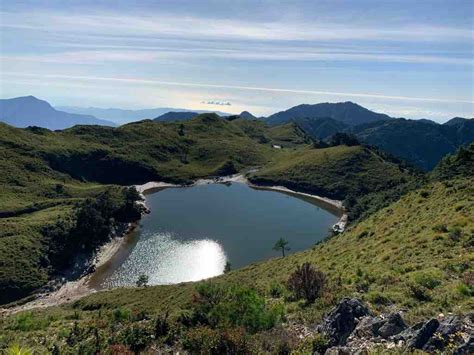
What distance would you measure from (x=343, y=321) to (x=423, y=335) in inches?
124

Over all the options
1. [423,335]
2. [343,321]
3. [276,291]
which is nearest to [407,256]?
[276,291]

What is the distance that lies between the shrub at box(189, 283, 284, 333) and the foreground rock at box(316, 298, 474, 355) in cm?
236

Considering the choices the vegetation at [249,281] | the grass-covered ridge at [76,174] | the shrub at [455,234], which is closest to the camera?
the vegetation at [249,281]

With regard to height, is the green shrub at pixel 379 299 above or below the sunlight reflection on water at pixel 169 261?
above

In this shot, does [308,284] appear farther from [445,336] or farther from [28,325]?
[28,325]

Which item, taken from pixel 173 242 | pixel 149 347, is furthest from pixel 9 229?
pixel 149 347

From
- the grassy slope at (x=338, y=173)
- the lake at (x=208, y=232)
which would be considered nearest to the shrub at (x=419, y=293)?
the lake at (x=208, y=232)

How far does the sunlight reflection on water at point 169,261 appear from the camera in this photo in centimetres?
8175

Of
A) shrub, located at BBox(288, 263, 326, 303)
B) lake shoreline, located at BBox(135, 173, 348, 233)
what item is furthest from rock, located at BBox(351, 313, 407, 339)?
lake shoreline, located at BBox(135, 173, 348, 233)

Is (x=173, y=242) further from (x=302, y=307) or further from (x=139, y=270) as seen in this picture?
(x=302, y=307)

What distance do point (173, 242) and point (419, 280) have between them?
8736cm

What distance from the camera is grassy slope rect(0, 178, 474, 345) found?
1748 centimetres

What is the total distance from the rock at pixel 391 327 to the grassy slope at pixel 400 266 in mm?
1992

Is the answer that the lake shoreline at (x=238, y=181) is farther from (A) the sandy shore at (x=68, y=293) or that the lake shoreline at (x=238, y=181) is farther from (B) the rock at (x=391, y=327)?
(B) the rock at (x=391, y=327)
